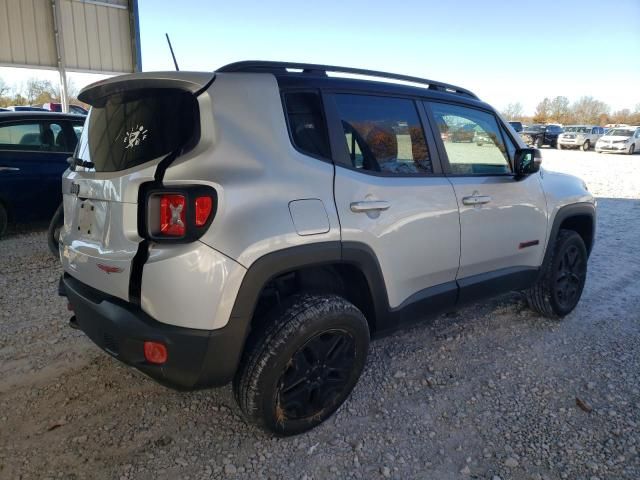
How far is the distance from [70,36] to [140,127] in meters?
13.5

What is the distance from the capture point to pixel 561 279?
397 centimetres

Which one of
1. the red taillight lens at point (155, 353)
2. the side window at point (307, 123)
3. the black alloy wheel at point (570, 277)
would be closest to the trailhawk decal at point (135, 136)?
the side window at point (307, 123)

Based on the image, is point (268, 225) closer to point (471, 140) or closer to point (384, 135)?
point (384, 135)

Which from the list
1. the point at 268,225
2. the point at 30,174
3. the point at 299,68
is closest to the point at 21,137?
the point at 30,174

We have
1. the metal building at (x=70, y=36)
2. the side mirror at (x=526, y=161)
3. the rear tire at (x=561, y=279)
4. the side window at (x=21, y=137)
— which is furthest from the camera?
the metal building at (x=70, y=36)

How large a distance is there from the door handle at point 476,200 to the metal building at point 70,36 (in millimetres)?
13319

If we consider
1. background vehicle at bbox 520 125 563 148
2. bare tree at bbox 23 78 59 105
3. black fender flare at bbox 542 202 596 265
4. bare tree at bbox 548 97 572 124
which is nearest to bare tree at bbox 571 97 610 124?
bare tree at bbox 548 97 572 124

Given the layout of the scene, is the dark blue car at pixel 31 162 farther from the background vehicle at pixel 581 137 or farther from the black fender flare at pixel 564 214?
the background vehicle at pixel 581 137

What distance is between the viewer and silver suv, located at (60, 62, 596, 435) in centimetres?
201

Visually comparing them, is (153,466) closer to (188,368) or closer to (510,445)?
(188,368)

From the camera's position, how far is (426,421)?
2602mm

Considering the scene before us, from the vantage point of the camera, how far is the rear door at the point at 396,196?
2.46 meters

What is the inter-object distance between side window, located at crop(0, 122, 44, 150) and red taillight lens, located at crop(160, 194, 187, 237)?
5.21 metres

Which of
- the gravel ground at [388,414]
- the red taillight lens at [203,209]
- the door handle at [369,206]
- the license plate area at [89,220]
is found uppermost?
the red taillight lens at [203,209]
